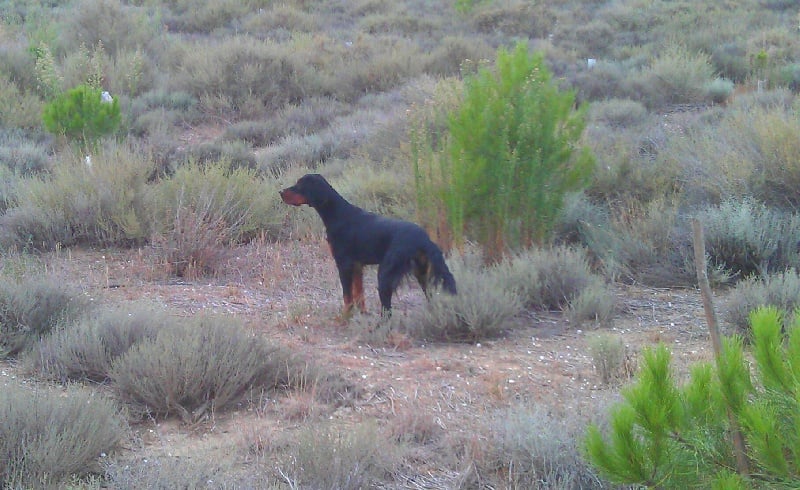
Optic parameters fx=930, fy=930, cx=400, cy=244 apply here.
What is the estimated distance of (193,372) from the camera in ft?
16.9

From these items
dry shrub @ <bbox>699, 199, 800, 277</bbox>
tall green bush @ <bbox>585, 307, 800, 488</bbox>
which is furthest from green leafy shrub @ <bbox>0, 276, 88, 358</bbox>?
dry shrub @ <bbox>699, 199, 800, 277</bbox>

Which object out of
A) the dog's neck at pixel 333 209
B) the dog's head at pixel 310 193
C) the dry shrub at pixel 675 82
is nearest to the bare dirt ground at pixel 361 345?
the dog's neck at pixel 333 209

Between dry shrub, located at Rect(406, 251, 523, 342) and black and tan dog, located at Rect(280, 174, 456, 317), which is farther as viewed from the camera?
black and tan dog, located at Rect(280, 174, 456, 317)

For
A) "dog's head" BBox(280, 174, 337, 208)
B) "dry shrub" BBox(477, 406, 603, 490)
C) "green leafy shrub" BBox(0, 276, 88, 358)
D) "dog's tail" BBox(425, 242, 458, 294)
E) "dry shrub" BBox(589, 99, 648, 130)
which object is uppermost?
"dog's head" BBox(280, 174, 337, 208)

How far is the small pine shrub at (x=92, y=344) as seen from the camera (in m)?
5.46

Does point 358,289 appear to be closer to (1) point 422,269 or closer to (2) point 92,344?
(1) point 422,269

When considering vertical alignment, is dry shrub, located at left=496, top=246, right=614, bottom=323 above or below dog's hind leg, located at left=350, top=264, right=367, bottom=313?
below

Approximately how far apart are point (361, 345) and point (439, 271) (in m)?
0.78

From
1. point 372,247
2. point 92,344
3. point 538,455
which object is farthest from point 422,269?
point 538,455

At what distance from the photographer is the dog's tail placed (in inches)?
261

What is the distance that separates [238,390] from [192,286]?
111 inches

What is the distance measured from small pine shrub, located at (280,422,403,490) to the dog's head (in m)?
2.69

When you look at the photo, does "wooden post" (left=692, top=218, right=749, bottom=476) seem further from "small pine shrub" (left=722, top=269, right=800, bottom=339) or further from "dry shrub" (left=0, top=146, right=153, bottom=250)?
"dry shrub" (left=0, top=146, right=153, bottom=250)

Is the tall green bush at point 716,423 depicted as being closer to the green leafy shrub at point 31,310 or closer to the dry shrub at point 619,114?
the green leafy shrub at point 31,310
